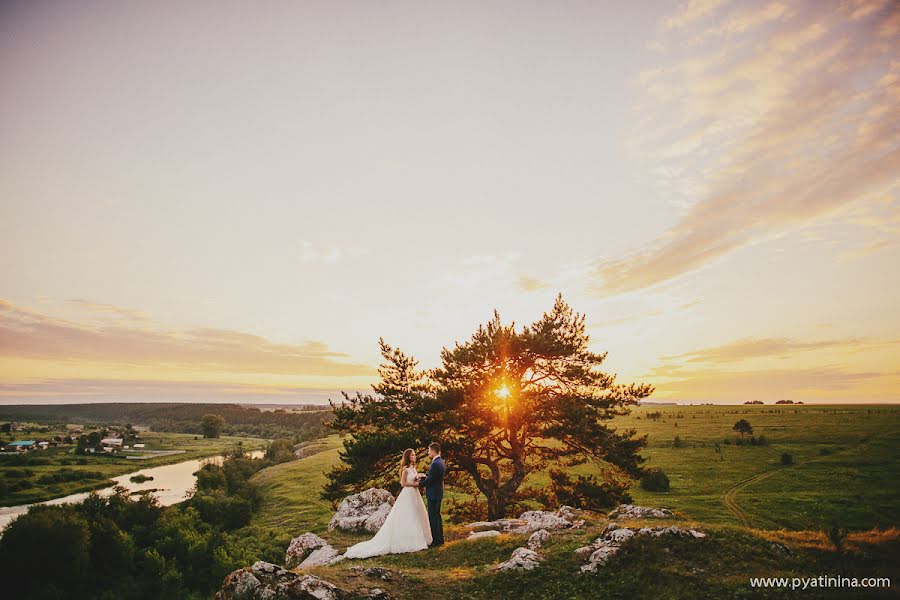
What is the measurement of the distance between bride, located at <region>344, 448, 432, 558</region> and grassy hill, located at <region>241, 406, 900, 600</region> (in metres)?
0.69

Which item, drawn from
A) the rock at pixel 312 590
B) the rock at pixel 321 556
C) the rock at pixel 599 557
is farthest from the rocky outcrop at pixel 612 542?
the rock at pixel 321 556

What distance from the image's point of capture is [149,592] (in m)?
35.3

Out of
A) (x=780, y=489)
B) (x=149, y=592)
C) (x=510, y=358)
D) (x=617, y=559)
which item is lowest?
(x=149, y=592)

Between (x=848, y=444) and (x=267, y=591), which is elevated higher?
(x=267, y=591)

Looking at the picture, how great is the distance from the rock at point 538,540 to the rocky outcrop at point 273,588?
24.5ft

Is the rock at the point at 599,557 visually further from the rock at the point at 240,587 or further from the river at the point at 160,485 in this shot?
the river at the point at 160,485

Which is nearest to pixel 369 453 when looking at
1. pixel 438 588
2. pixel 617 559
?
pixel 438 588

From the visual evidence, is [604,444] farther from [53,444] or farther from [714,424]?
[53,444]

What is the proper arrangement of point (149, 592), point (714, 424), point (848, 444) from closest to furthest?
point (149, 592)
point (848, 444)
point (714, 424)

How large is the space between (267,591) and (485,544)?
8.97 metres

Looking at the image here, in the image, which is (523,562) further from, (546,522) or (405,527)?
(546,522)

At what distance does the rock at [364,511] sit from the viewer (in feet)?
77.5

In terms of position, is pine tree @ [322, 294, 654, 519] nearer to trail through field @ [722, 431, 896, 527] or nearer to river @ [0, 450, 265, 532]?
trail through field @ [722, 431, 896, 527]

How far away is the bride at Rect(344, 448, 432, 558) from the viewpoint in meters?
15.9
